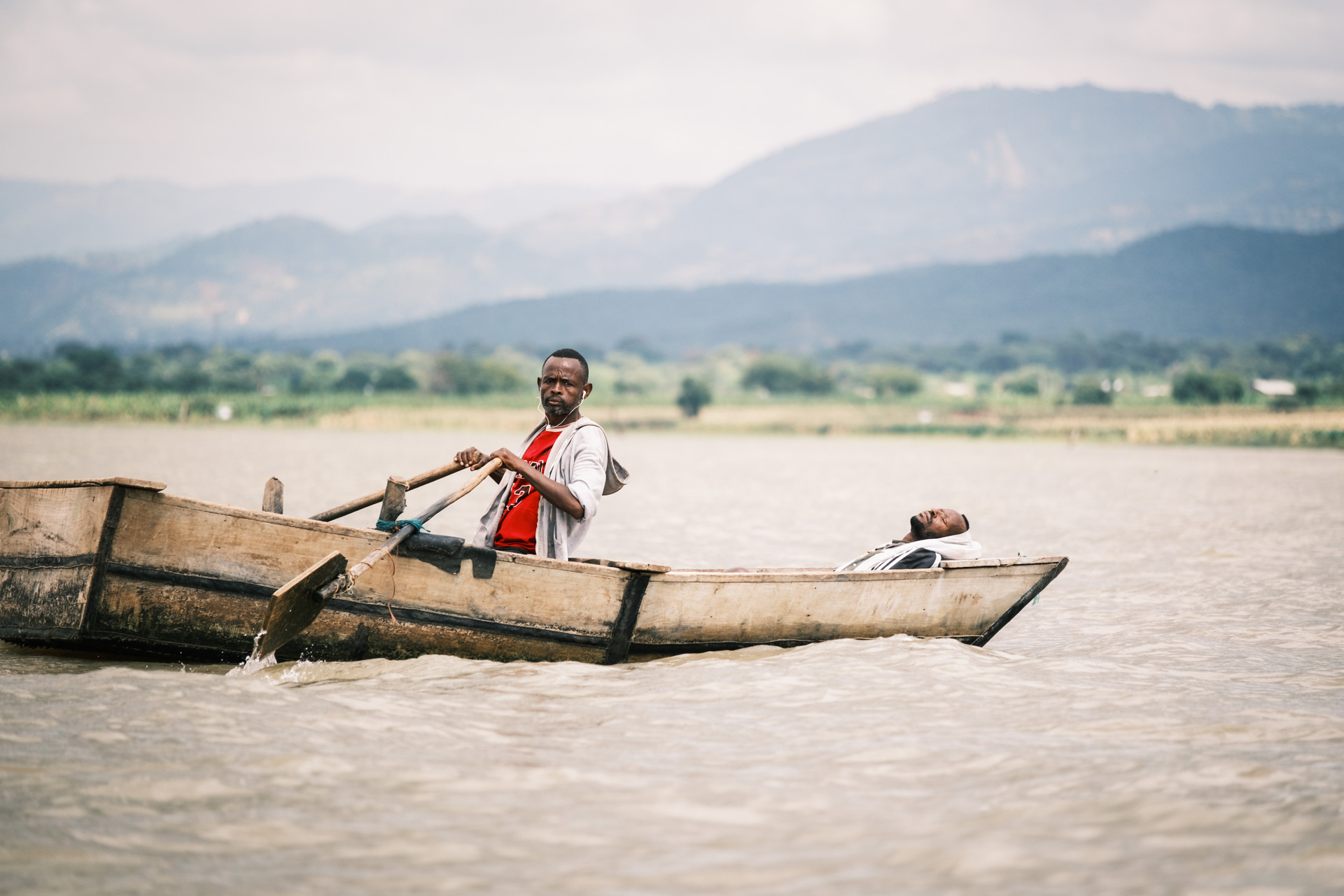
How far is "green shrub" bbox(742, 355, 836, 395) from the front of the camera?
102938 mm

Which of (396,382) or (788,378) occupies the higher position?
(788,378)

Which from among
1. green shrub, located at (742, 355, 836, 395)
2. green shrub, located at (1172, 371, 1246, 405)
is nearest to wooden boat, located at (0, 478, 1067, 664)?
green shrub, located at (1172, 371, 1246, 405)

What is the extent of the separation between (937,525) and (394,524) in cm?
344

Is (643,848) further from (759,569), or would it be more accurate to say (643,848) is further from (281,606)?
(759,569)

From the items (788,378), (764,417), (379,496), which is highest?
(788,378)

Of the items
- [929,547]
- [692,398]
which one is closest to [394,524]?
[929,547]

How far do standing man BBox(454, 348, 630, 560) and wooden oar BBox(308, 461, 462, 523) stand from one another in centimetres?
19

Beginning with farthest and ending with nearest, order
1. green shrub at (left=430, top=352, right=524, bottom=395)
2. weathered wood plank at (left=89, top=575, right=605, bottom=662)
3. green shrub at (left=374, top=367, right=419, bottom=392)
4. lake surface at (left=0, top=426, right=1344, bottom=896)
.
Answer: green shrub at (left=430, top=352, right=524, bottom=395) → green shrub at (left=374, top=367, right=419, bottom=392) → weathered wood plank at (left=89, top=575, right=605, bottom=662) → lake surface at (left=0, top=426, right=1344, bottom=896)

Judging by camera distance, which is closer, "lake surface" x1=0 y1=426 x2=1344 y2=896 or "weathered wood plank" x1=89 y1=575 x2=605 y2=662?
"lake surface" x1=0 y1=426 x2=1344 y2=896

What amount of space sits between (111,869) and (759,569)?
449 cm

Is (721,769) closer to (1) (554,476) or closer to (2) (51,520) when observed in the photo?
(1) (554,476)

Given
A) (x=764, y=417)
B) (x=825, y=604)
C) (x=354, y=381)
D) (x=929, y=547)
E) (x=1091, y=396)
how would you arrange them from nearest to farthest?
(x=825, y=604)
(x=929, y=547)
(x=764, y=417)
(x=1091, y=396)
(x=354, y=381)

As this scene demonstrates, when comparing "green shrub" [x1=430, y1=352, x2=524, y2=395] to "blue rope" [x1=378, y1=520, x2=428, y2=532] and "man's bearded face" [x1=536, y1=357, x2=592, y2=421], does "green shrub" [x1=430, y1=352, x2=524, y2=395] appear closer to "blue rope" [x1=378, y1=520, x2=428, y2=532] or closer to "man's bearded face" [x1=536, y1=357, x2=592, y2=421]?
"blue rope" [x1=378, y1=520, x2=428, y2=532]

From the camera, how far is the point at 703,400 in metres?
64.3
